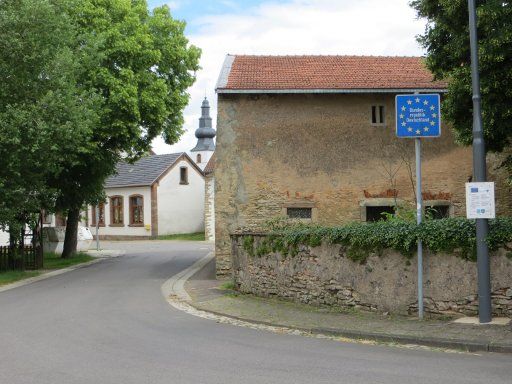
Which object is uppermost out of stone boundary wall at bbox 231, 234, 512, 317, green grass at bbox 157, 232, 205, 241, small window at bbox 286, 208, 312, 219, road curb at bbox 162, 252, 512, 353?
small window at bbox 286, 208, 312, 219

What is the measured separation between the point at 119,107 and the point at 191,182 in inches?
1289

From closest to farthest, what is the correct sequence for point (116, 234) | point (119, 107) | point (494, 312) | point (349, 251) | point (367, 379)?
point (367, 379), point (494, 312), point (349, 251), point (119, 107), point (116, 234)

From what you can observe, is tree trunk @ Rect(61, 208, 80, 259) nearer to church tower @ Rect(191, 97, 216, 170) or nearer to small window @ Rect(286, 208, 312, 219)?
small window @ Rect(286, 208, 312, 219)

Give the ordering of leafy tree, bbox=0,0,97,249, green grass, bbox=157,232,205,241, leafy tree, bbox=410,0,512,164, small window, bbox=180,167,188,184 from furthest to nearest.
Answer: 1. small window, bbox=180,167,188,184
2. green grass, bbox=157,232,205,241
3. leafy tree, bbox=0,0,97,249
4. leafy tree, bbox=410,0,512,164

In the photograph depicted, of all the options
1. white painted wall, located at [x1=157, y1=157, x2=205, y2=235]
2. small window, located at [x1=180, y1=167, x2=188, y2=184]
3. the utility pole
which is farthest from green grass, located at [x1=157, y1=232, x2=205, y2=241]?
the utility pole

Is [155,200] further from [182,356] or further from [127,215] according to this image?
[182,356]

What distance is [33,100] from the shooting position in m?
21.2

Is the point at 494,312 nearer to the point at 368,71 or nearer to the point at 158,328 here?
the point at 158,328

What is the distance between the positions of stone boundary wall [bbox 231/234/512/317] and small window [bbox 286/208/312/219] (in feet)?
18.6

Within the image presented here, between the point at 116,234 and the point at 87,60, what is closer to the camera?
the point at 87,60

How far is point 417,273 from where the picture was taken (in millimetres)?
11453

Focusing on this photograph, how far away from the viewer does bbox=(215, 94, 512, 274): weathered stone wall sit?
2041 centimetres

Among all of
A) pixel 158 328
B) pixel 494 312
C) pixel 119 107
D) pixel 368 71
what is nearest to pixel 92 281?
pixel 119 107

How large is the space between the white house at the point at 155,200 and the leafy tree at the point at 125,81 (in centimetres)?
2370
